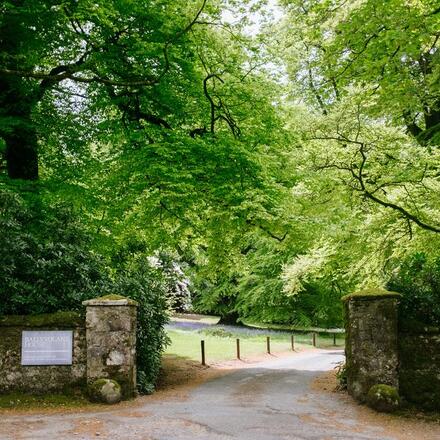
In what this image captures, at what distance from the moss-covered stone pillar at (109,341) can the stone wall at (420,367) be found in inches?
215

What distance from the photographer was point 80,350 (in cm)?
1055

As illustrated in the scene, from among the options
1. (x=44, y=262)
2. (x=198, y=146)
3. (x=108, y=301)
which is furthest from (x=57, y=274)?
(x=198, y=146)

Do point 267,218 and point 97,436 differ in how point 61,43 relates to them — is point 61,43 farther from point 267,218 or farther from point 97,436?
point 97,436

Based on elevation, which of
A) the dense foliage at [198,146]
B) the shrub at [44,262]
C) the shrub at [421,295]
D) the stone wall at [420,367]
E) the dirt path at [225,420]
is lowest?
the dirt path at [225,420]

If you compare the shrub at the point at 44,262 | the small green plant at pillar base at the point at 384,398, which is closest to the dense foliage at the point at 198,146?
the shrub at the point at 44,262

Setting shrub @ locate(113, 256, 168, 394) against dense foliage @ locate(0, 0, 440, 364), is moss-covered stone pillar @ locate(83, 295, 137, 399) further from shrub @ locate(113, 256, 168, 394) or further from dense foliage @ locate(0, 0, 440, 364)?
shrub @ locate(113, 256, 168, 394)

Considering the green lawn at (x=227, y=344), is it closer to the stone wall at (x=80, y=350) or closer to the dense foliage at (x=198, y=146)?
the dense foliage at (x=198, y=146)

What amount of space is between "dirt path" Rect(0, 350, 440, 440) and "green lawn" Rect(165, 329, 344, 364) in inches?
328

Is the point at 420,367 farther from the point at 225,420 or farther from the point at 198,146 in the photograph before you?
the point at 198,146

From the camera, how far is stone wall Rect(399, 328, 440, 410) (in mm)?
10112

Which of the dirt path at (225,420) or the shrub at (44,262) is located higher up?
the shrub at (44,262)

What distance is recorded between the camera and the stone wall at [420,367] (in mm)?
10112

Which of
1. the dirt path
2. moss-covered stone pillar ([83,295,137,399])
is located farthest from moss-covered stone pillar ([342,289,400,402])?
moss-covered stone pillar ([83,295,137,399])

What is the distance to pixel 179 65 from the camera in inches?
598
